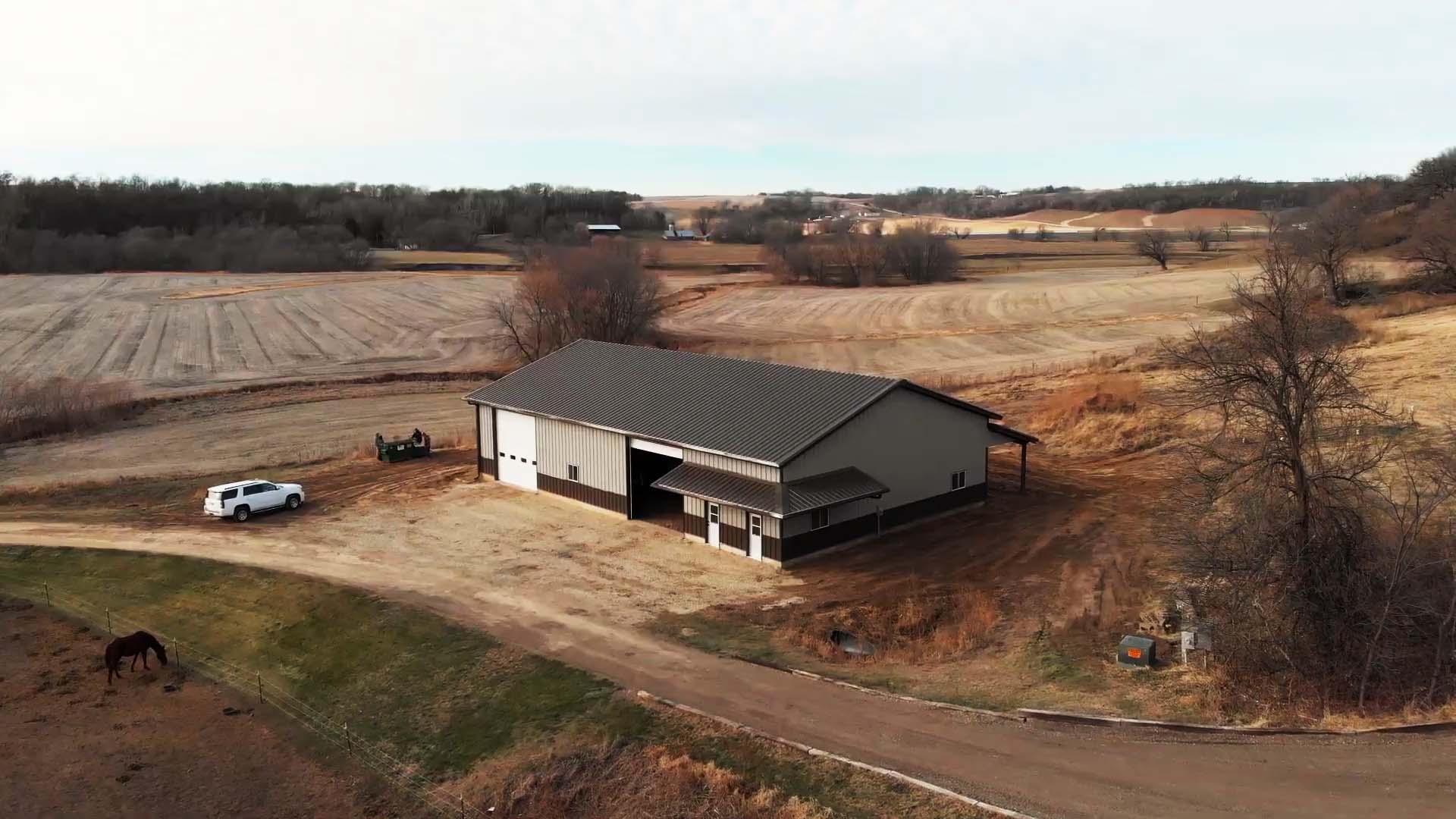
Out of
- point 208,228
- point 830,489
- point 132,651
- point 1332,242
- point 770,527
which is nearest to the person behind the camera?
point 132,651

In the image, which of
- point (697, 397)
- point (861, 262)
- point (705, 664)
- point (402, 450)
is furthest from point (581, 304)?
point (705, 664)

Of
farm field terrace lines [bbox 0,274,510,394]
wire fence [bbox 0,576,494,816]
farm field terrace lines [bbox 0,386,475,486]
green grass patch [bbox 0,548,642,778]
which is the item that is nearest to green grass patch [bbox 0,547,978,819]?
green grass patch [bbox 0,548,642,778]

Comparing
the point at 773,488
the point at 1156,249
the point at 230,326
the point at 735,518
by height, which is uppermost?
the point at 1156,249

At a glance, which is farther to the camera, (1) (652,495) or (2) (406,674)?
(1) (652,495)

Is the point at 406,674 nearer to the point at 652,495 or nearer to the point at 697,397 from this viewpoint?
the point at 652,495

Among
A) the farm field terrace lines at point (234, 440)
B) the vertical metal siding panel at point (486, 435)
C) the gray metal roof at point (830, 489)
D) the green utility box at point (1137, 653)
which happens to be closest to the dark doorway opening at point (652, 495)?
the gray metal roof at point (830, 489)

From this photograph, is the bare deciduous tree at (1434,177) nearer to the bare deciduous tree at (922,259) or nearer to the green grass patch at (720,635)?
the bare deciduous tree at (922,259)

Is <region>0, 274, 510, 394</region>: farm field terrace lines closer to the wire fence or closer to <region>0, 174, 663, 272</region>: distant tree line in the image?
<region>0, 174, 663, 272</region>: distant tree line

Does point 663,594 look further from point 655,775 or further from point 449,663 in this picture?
point 655,775
